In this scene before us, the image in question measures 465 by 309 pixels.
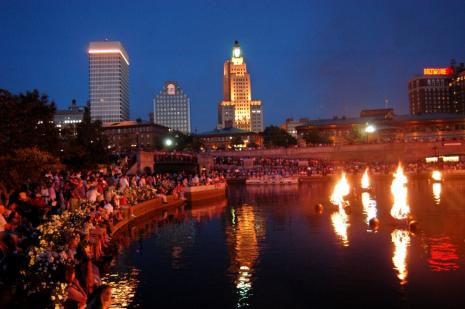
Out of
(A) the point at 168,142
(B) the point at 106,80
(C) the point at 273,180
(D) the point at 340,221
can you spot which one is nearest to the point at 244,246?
(D) the point at 340,221

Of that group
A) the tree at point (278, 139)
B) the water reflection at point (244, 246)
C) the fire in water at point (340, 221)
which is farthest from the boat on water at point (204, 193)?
the tree at point (278, 139)

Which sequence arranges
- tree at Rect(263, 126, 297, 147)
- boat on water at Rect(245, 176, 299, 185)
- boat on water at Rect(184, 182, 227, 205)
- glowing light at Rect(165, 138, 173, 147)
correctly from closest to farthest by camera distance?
boat on water at Rect(184, 182, 227, 205)
boat on water at Rect(245, 176, 299, 185)
glowing light at Rect(165, 138, 173, 147)
tree at Rect(263, 126, 297, 147)

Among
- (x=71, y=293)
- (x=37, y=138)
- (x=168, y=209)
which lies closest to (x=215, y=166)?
(x=168, y=209)

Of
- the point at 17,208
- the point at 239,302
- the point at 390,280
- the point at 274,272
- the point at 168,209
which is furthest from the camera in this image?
the point at 168,209

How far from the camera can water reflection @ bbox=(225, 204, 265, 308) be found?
18.0 metres

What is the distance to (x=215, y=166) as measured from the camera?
95.1 metres

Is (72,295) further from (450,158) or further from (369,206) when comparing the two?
(450,158)

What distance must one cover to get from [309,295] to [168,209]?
2597 cm

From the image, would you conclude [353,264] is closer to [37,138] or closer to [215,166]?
[37,138]

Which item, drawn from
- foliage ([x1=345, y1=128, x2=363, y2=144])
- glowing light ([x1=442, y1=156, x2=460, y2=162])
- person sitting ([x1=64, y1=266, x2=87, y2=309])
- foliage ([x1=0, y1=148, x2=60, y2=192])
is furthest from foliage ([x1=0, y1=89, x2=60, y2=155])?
foliage ([x1=345, y1=128, x2=363, y2=144])

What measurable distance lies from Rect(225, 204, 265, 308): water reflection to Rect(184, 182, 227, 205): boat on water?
8004 mm

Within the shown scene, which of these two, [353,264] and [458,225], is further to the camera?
[458,225]

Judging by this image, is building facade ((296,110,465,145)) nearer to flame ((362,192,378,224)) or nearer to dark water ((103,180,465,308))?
flame ((362,192,378,224))

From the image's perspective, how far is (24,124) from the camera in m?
29.2
